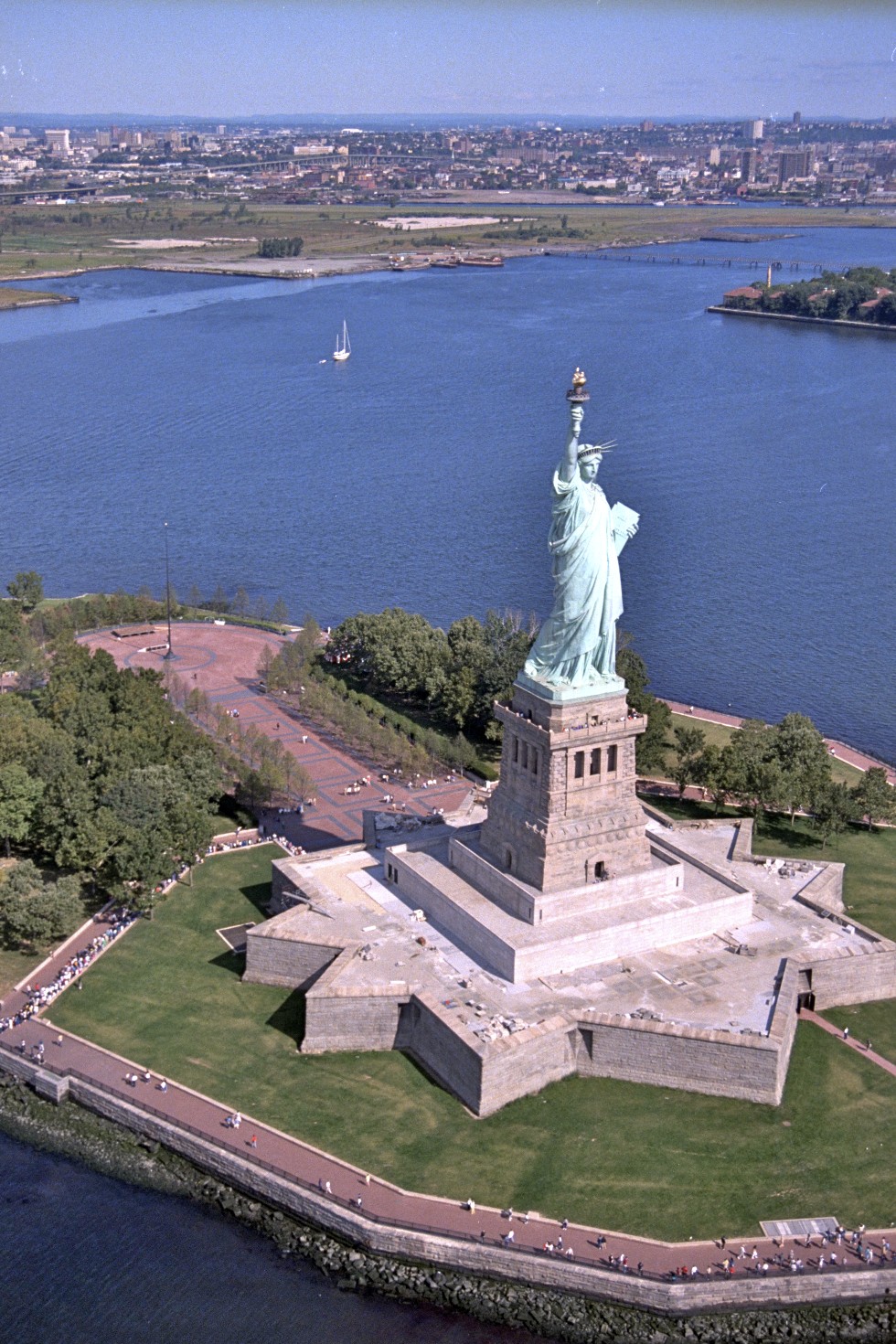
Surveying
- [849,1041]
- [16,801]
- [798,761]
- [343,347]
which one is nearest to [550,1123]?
[849,1041]

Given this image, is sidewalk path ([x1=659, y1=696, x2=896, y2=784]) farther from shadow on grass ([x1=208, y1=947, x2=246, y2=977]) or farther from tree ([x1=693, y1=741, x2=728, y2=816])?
shadow on grass ([x1=208, y1=947, x2=246, y2=977])

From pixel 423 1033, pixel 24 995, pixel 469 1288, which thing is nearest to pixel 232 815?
pixel 24 995

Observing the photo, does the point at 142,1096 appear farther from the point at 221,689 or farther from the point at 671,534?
the point at 671,534

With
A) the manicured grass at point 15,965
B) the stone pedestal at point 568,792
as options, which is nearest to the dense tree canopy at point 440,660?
the stone pedestal at point 568,792

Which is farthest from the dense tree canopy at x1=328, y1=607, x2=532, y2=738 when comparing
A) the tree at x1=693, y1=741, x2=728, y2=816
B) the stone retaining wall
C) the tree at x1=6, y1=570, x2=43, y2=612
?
the stone retaining wall

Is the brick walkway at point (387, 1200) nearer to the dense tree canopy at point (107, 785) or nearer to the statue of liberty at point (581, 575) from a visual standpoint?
A: the dense tree canopy at point (107, 785)

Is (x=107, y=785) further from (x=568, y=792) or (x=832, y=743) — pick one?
(x=832, y=743)
